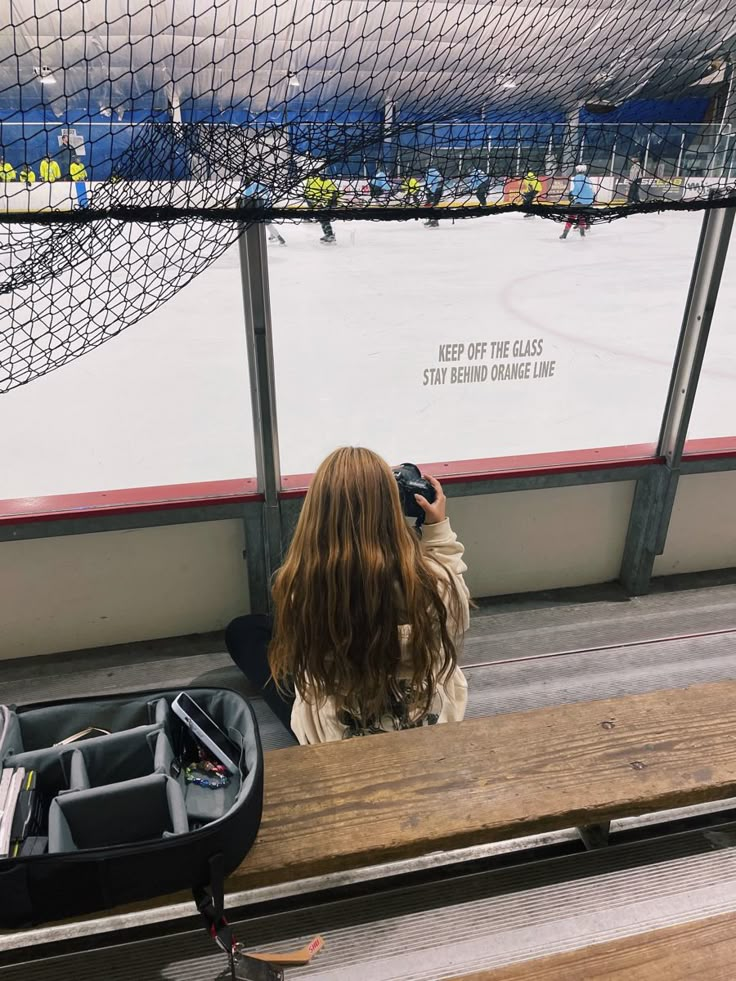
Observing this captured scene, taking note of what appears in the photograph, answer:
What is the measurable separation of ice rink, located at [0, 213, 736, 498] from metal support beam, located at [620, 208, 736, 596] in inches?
9.1

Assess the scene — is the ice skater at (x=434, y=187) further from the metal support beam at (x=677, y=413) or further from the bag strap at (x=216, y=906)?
the metal support beam at (x=677, y=413)

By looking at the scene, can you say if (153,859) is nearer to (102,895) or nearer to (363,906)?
(102,895)

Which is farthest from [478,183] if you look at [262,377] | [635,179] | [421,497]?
[262,377]

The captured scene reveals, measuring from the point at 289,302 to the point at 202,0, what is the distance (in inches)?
74.8

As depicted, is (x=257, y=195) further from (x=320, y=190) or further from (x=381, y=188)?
(x=381, y=188)

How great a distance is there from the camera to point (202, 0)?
0.80 metres

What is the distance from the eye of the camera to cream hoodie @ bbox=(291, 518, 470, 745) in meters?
1.17

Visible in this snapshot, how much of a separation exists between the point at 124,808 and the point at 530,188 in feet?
3.97

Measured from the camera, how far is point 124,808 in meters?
0.88

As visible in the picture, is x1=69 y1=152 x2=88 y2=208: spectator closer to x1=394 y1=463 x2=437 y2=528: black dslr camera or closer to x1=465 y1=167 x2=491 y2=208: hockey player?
x1=465 y1=167 x2=491 y2=208: hockey player

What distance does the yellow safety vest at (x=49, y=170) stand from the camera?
884 mm

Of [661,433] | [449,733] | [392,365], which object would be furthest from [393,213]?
[661,433]

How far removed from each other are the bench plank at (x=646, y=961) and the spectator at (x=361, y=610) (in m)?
0.46

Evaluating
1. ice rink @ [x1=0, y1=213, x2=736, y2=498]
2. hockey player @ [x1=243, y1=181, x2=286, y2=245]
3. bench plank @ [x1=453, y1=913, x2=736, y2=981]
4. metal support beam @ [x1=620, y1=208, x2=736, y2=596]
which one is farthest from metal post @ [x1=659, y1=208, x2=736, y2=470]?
bench plank @ [x1=453, y1=913, x2=736, y2=981]
